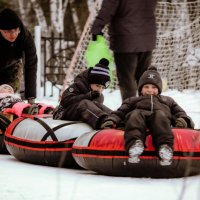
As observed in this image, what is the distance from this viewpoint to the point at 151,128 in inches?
193

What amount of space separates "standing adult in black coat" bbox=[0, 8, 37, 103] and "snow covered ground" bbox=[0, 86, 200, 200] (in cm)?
172

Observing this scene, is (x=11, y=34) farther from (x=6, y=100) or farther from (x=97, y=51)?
(x=97, y=51)

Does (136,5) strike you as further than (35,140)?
Yes

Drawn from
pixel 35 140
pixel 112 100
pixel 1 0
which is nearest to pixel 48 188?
pixel 35 140

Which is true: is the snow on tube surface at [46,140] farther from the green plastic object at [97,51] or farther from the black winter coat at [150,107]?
the green plastic object at [97,51]

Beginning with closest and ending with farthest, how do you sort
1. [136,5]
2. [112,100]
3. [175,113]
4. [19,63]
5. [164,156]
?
[164,156], [175,113], [136,5], [19,63], [112,100]

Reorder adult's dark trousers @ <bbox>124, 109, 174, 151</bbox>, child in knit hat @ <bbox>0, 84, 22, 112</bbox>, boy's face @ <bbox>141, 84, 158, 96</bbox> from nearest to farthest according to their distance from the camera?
adult's dark trousers @ <bbox>124, 109, 174, 151</bbox>, boy's face @ <bbox>141, 84, 158, 96</bbox>, child in knit hat @ <bbox>0, 84, 22, 112</bbox>

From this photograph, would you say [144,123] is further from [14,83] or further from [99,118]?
[14,83]

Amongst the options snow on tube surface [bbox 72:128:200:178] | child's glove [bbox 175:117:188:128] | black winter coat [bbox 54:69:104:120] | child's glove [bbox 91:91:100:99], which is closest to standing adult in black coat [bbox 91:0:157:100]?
black winter coat [bbox 54:69:104:120]

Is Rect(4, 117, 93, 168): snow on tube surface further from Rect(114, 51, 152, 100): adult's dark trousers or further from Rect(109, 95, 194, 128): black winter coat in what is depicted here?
Rect(114, 51, 152, 100): adult's dark trousers

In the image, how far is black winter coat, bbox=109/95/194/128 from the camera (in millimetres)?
5211

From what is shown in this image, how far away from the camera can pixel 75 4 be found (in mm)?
22312

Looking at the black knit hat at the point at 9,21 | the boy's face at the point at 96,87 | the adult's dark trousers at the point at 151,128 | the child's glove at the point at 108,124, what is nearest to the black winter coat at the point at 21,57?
the black knit hat at the point at 9,21

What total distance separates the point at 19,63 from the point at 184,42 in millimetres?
4820
